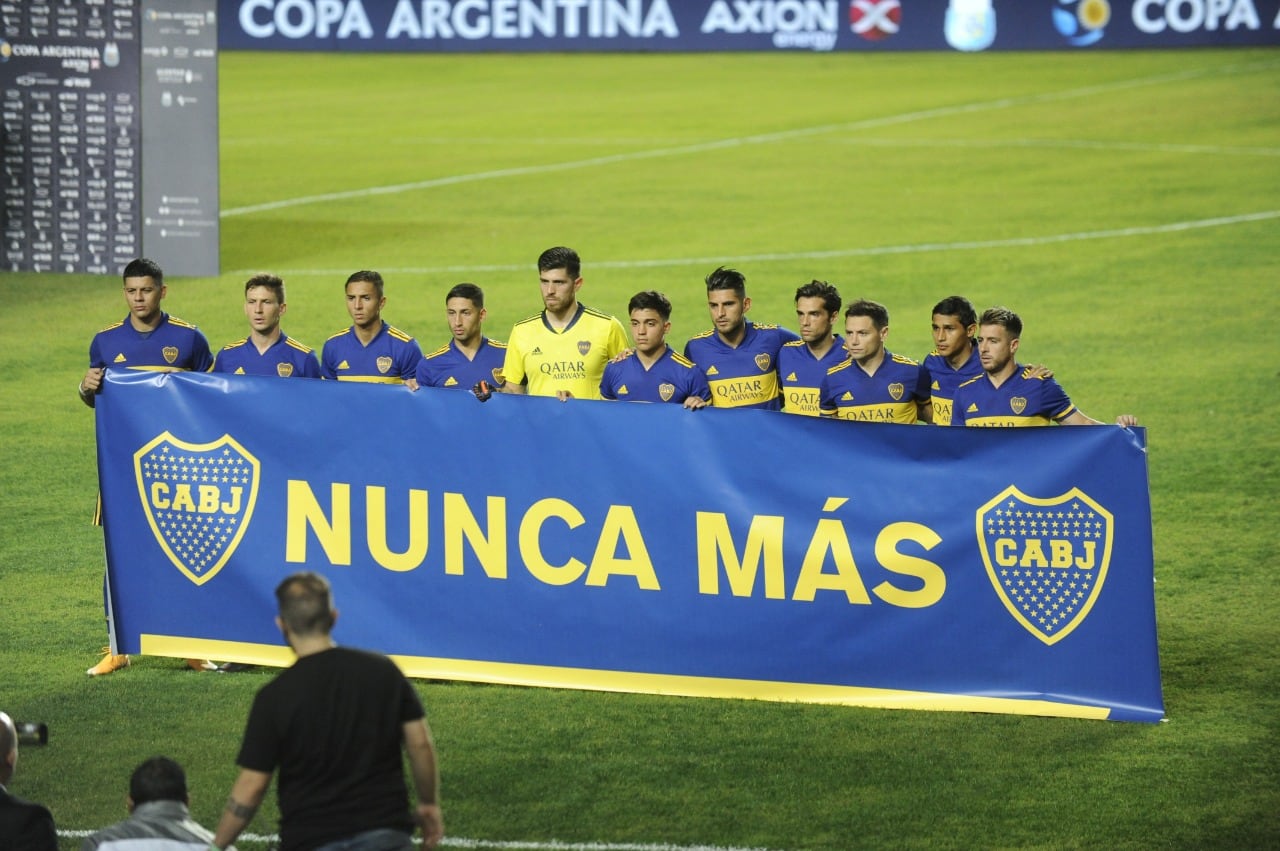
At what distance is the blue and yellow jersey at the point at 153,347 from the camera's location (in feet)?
32.5

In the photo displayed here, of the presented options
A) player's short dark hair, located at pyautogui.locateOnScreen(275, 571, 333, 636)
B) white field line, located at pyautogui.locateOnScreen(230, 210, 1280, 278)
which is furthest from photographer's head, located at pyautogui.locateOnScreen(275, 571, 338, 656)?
white field line, located at pyautogui.locateOnScreen(230, 210, 1280, 278)

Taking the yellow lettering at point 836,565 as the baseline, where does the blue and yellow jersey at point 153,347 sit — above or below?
above

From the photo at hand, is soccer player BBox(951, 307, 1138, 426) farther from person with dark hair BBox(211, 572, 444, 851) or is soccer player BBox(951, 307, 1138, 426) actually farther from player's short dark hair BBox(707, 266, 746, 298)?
person with dark hair BBox(211, 572, 444, 851)

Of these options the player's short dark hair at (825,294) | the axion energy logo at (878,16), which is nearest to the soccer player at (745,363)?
the player's short dark hair at (825,294)

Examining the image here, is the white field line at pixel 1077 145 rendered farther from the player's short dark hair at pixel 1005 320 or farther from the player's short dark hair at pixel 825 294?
the player's short dark hair at pixel 1005 320

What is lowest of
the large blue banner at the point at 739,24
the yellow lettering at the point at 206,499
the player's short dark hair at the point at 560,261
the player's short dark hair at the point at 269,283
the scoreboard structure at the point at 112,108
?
the yellow lettering at the point at 206,499

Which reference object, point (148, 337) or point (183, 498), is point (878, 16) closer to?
point (148, 337)

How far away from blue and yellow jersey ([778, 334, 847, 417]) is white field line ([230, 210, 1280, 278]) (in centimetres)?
1080

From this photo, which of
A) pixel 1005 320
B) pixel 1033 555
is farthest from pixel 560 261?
pixel 1033 555

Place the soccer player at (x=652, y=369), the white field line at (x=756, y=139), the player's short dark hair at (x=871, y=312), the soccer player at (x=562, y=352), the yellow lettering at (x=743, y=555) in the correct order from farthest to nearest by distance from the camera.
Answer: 1. the white field line at (x=756, y=139)
2. the soccer player at (x=562, y=352)
3. the soccer player at (x=652, y=369)
4. the player's short dark hair at (x=871, y=312)
5. the yellow lettering at (x=743, y=555)

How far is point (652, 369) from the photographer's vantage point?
31.5ft

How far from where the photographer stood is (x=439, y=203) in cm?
2514

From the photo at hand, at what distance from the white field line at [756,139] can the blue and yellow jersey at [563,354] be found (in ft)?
49.6

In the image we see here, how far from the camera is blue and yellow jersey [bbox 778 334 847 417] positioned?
981 cm
